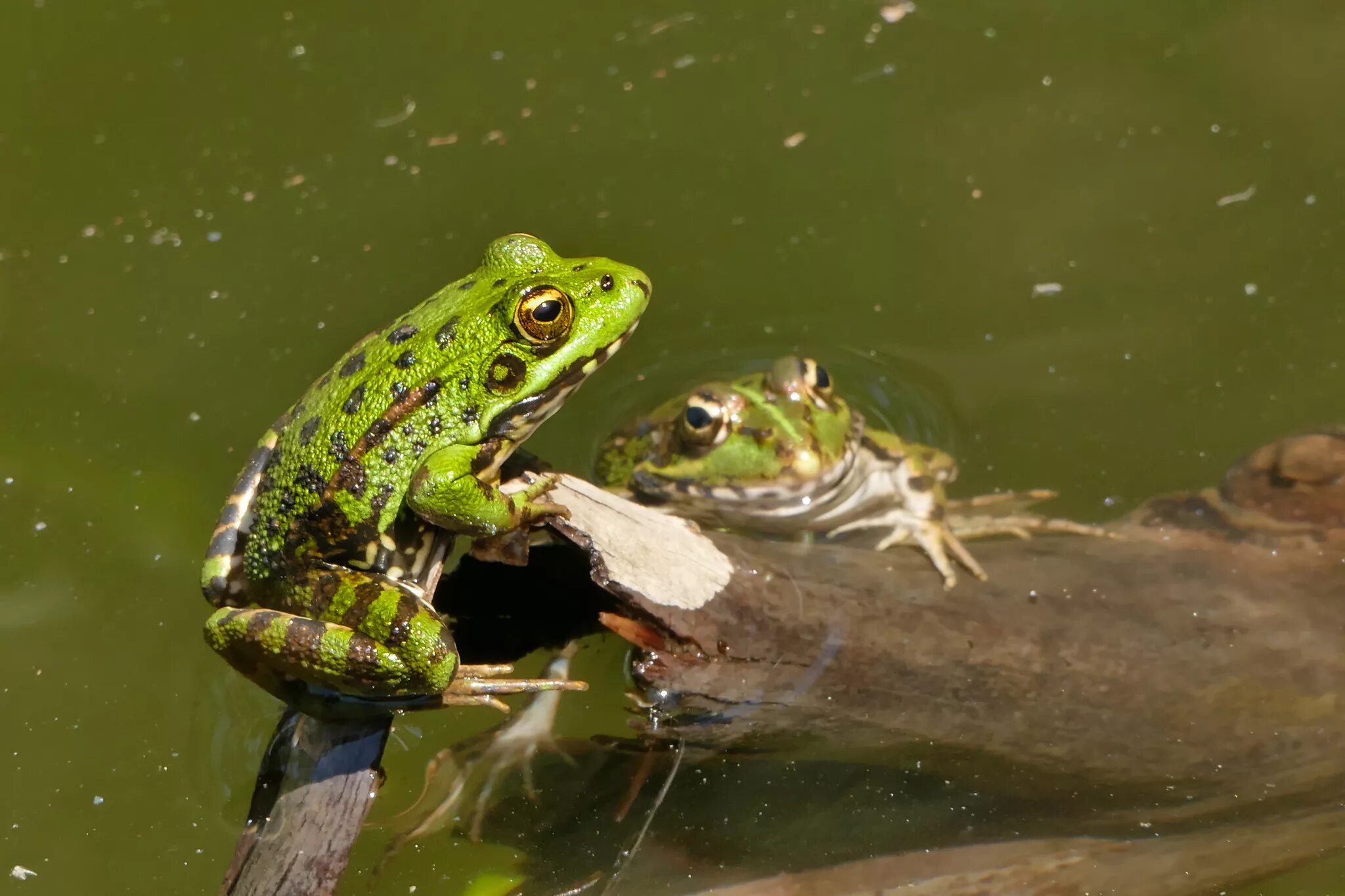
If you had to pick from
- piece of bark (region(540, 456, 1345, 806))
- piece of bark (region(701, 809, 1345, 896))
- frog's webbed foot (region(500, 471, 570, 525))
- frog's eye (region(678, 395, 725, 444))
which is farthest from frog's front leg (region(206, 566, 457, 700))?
frog's eye (region(678, 395, 725, 444))

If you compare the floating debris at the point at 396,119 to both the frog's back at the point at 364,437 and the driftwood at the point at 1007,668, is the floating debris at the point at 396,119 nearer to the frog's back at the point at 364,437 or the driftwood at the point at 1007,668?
the frog's back at the point at 364,437

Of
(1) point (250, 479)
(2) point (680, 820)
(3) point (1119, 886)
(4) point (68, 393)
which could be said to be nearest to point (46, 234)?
(4) point (68, 393)

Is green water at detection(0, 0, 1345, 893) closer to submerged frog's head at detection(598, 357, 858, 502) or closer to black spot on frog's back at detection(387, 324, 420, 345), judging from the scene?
submerged frog's head at detection(598, 357, 858, 502)

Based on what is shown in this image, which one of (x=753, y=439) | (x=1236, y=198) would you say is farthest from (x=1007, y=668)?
(x=1236, y=198)

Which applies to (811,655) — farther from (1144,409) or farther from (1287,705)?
(1144,409)

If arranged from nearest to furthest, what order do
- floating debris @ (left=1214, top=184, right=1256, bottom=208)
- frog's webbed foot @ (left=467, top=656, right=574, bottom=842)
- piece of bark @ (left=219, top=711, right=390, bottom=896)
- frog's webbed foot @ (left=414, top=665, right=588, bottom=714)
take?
piece of bark @ (left=219, top=711, right=390, bottom=896) → frog's webbed foot @ (left=414, top=665, right=588, bottom=714) → frog's webbed foot @ (left=467, top=656, right=574, bottom=842) → floating debris @ (left=1214, top=184, right=1256, bottom=208)

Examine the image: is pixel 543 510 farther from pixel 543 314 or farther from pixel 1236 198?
pixel 1236 198

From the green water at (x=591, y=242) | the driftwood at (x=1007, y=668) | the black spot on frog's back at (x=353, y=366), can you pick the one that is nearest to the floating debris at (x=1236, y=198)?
the green water at (x=591, y=242)
